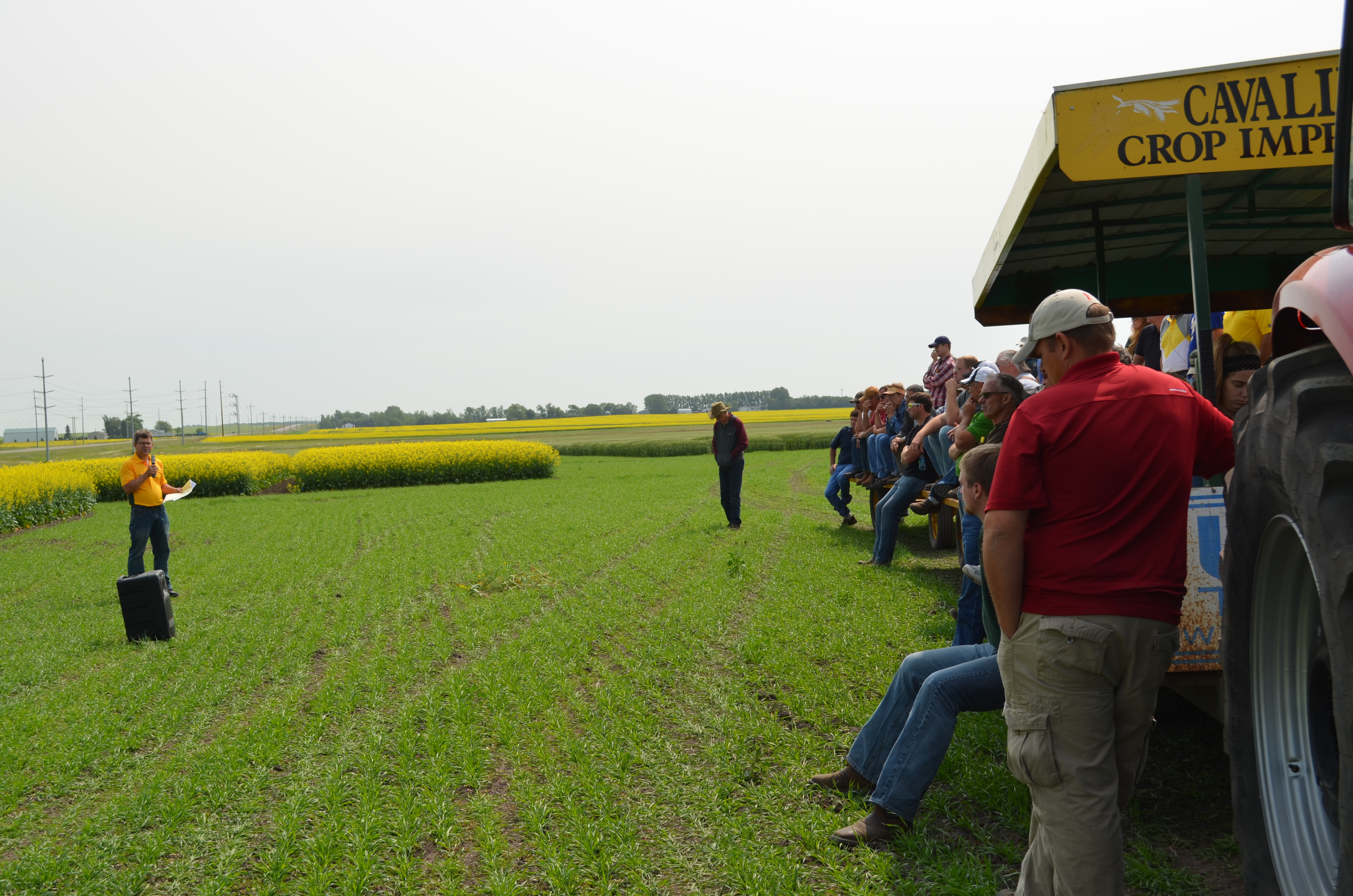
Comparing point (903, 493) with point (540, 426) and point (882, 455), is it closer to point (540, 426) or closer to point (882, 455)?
point (882, 455)

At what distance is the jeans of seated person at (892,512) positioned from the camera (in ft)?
31.7

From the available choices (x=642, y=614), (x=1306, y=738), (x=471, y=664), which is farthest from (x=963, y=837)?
(x=642, y=614)

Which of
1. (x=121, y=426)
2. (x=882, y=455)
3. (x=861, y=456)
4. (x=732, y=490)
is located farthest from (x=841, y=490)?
(x=121, y=426)

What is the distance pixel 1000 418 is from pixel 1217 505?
1385 millimetres

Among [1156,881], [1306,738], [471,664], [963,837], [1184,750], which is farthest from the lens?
[471,664]

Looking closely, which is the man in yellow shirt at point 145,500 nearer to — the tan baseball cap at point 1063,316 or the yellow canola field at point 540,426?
the tan baseball cap at point 1063,316

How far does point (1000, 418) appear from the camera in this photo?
4699mm

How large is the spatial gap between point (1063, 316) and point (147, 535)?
1044 centimetres

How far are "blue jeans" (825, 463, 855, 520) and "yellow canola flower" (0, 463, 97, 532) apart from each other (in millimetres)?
18810

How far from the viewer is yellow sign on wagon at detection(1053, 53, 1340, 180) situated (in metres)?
3.29

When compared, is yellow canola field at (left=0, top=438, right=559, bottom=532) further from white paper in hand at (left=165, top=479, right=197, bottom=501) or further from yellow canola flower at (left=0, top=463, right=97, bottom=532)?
white paper in hand at (left=165, top=479, right=197, bottom=501)

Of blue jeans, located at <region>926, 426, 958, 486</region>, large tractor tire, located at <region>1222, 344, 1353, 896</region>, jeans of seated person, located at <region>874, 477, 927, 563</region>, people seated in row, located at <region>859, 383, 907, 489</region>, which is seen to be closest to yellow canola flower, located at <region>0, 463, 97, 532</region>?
people seated in row, located at <region>859, 383, 907, 489</region>

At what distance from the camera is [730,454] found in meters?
14.3

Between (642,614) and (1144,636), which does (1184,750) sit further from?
(642,614)
